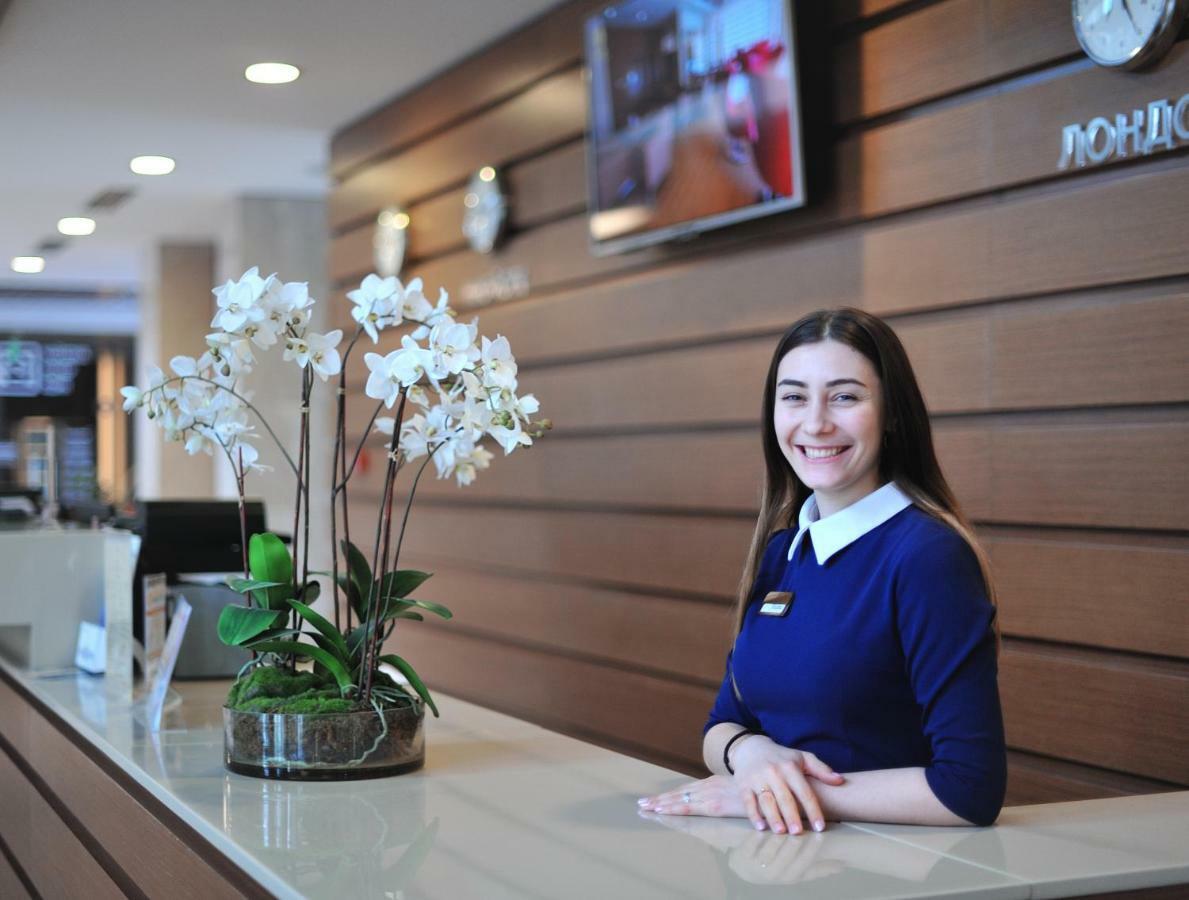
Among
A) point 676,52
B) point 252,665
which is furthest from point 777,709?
point 676,52

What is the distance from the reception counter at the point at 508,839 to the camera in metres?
1.39

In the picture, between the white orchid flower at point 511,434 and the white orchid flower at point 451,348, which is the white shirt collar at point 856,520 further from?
the white orchid flower at point 451,348

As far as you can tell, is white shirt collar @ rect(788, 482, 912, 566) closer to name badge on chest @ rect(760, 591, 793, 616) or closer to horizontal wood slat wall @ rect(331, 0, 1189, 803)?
name badge on chest @ rect(760, 591, 793, 616)

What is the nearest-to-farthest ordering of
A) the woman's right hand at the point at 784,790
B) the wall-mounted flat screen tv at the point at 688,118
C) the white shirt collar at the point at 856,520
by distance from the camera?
the woman's right hand at the point at 784,790 < the white shirt collar at the point at 856,520 < the wall-mounted flat screen tv at the point at 688,118

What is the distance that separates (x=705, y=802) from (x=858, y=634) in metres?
0.27

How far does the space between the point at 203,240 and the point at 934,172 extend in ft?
22.5

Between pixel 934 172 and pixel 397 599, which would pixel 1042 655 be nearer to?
pixel 934 172

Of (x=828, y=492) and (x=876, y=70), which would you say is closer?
(x=828, y=492)

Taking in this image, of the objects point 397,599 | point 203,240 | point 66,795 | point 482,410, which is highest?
point 203,240

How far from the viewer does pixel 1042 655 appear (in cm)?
279

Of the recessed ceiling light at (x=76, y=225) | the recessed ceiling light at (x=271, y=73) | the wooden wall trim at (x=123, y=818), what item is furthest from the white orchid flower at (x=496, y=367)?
the recessed ceiling light at (x=76, y=225)

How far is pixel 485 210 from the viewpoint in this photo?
491 cm

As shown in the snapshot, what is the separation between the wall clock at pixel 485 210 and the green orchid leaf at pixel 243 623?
3.02m

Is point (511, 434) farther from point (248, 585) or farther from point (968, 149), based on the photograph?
point (968, 149)
